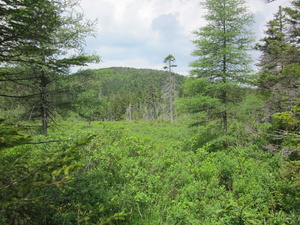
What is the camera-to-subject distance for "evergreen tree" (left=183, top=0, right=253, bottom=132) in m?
10.8

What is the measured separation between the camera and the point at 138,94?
76625 mm

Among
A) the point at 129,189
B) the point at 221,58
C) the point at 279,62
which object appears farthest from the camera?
the point at 221,58

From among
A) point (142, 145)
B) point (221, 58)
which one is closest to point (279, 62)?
point (221, 58)

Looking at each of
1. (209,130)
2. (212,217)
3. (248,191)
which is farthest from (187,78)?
(212,217)

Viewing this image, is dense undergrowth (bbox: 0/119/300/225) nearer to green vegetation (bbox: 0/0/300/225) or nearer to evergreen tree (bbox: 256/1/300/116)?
green vegetation (bbox: 0/0/300/225)

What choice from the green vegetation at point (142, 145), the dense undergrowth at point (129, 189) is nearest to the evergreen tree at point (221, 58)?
the green vegetation at point (142, 145)

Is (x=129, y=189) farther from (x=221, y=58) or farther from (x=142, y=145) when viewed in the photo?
(x=221, y=58)

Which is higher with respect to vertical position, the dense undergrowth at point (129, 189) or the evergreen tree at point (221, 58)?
the evergreen tree at point (221, 58)

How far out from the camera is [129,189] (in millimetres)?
4672

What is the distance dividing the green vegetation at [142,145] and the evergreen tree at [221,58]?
0.06 metres

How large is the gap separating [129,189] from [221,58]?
9.98 meters

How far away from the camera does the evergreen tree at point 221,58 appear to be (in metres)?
10.8

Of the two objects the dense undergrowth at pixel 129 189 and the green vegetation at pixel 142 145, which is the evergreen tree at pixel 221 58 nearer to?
the green vegetation at pixel 142 145

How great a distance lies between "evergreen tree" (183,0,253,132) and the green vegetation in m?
0.06
